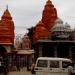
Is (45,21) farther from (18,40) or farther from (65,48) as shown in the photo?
(18,40)

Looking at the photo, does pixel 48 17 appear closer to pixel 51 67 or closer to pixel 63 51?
pixel 63 51

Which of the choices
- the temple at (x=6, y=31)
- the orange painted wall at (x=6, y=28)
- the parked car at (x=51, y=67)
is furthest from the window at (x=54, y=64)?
the orange painted wall at (x=6, y=28)

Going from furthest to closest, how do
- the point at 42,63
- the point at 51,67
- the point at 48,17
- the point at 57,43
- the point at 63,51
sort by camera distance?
the point at 48,17, the point at 63,51, the point at 57,43, the point at 42,63, the point at 51,67

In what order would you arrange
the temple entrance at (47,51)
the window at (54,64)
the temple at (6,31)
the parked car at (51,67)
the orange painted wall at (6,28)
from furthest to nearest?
the orange painted wall at (6,28), the temple at (6,31), the temple entrance at (47,51), the window at (54,64), the parked car at (51,67)

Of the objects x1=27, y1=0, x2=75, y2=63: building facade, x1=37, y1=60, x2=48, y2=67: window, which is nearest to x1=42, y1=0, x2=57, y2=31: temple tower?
x1=27, y1=0, x2=75, y2=63: building facade

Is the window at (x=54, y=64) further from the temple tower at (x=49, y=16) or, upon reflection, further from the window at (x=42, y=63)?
the temple tower at (x=49, y=16)

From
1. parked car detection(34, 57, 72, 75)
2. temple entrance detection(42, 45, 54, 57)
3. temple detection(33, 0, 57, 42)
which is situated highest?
temple detection(33, 0, 57, 42)

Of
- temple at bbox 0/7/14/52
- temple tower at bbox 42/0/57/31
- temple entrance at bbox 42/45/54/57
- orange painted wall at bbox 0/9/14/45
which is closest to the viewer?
temple entrance at bbox 42/45/54/57

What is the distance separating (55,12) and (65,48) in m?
20.1

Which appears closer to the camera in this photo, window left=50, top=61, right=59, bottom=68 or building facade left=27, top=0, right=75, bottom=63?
window left=50, top=61, right=59, bottom=68

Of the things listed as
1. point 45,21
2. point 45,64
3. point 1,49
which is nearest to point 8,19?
point 45,21

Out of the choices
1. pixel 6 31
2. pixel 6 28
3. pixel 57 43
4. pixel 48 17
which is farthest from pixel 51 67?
pixel 48 17

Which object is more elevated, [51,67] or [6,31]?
[6,31]

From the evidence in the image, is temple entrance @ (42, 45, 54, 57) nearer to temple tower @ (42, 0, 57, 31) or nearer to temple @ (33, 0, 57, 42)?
temple @ (33, 0, 57, 42)
